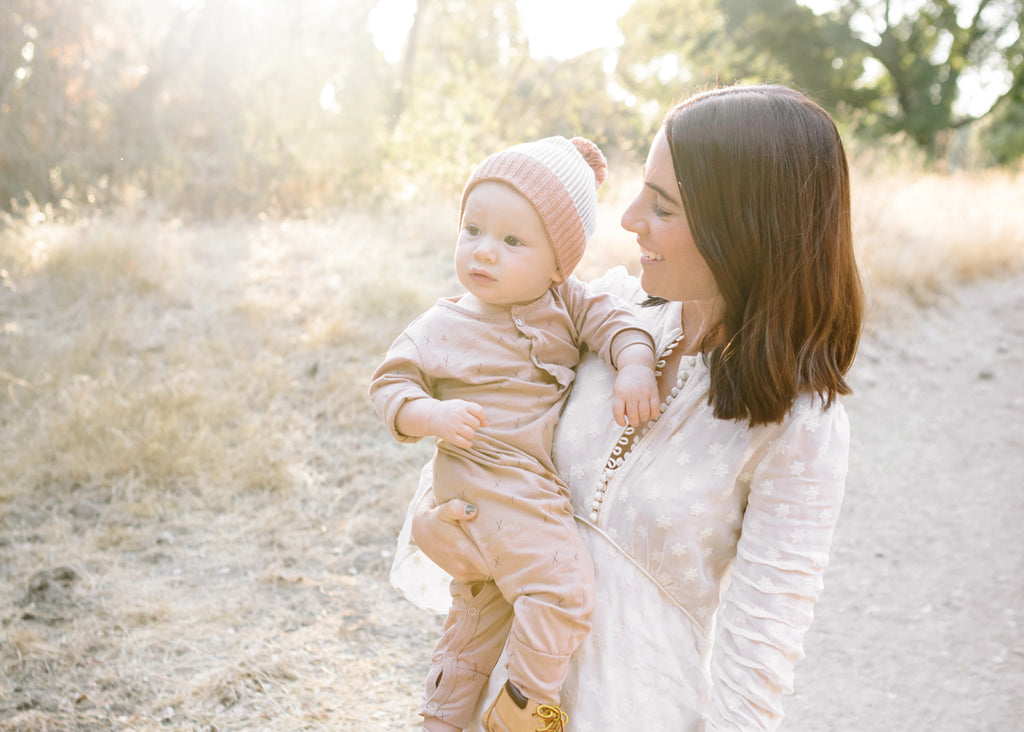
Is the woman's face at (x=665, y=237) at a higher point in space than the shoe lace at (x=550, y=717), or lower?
higher

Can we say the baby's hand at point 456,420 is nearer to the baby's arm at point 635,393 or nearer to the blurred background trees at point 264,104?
the baby's arm at point 635,393

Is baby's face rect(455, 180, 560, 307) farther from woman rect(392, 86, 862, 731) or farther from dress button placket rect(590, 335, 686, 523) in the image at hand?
dress button placket rect(590, 335, 686, 523)

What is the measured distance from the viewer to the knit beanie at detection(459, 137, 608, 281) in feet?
5.56

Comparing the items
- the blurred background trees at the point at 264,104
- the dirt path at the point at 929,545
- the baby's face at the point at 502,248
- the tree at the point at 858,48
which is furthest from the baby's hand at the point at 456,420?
the tree at the point at 858,48

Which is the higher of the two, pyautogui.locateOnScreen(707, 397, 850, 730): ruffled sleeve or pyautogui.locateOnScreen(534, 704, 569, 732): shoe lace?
pyautogui.locateOnScreen(707, 397, 850, 730): ruffled sleeve

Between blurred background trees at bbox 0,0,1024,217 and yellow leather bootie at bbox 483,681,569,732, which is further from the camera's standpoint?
blurred background trees at bbox 0,0,1024,217

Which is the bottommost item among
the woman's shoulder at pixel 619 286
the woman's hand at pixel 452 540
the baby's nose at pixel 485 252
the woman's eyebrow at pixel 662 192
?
the woman's hand at pixel 452 540

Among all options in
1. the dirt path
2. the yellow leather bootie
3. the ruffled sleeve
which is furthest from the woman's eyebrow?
the dirt path

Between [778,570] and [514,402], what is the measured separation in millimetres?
595

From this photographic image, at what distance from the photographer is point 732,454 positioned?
1479 millimetres

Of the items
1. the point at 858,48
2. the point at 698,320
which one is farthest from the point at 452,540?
the point at 858,48

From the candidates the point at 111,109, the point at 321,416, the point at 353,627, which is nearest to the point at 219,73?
the point at 111,109

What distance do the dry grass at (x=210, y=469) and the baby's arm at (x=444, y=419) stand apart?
1544mm

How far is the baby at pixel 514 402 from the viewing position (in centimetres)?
149
